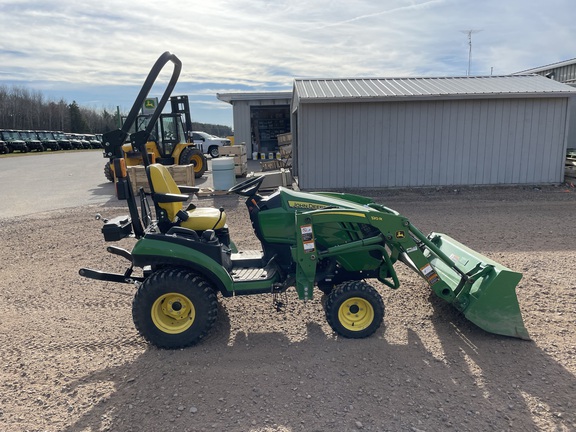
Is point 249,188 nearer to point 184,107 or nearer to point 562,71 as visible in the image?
point 184,107

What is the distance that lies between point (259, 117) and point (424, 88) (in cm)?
1406

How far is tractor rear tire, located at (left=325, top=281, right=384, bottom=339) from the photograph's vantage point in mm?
3631

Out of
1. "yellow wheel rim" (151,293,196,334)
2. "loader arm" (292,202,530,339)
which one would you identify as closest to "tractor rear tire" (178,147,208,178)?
"yellow wheel rim" (151,293,196,334)

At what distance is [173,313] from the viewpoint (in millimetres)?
3656

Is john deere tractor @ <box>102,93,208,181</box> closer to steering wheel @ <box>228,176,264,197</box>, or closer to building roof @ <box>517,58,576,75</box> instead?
steering wheel @ <box>228,176,264,197</box>

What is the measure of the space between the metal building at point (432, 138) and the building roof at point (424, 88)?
0.05 metres

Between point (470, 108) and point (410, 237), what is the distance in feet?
28.9

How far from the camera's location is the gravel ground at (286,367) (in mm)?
2787

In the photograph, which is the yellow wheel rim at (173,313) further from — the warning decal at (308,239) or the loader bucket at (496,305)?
the loader bucket at (496,305)

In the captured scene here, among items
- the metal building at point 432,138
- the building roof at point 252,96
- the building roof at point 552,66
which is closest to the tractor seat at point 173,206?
the metal building at point 432,138

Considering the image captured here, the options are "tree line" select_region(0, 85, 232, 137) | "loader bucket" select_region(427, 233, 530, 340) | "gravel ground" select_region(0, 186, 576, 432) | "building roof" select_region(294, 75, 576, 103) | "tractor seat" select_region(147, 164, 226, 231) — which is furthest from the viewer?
"tree line" select_region(0, 85, 232, 137)

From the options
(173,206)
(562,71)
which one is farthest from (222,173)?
(562,71)

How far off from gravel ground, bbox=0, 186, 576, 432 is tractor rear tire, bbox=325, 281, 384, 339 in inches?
5.1

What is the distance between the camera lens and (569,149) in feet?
46.6
